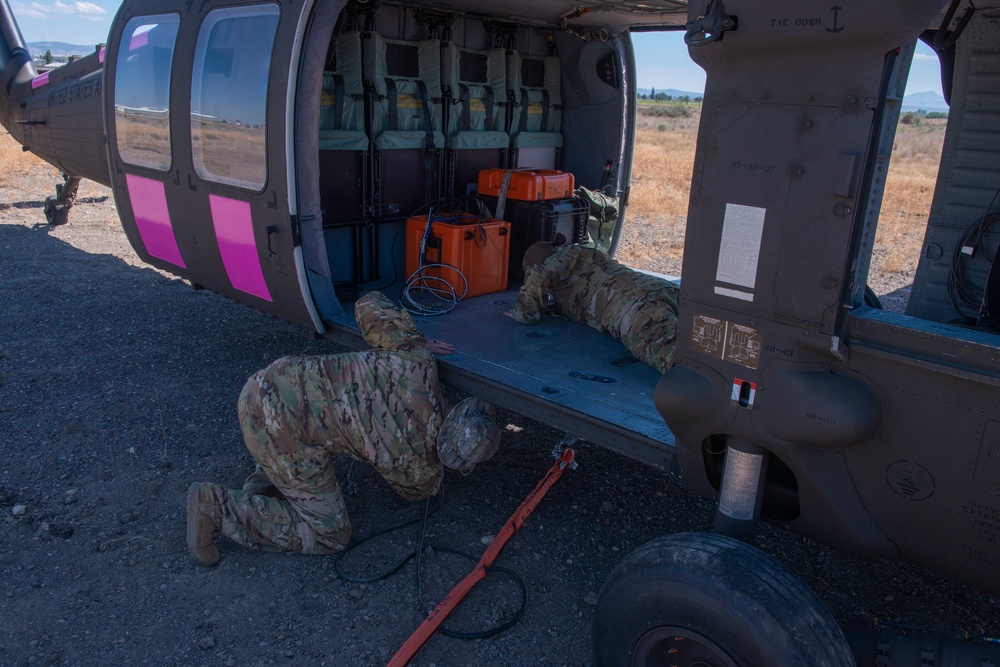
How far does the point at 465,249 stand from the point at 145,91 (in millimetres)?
2590

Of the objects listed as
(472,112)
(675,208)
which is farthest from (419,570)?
(675,208)

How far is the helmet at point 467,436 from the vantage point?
3467 mm

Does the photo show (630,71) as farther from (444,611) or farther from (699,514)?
(444,611)

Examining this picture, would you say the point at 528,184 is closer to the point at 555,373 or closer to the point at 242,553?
the point at 555,373

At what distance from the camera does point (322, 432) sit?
3592 millimetres

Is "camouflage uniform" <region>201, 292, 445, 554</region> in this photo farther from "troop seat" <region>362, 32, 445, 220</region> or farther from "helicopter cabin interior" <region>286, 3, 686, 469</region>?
"troop seat" <region>362, 32, 445, 220</region>

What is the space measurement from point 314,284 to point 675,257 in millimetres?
7073

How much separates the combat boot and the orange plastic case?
336cm

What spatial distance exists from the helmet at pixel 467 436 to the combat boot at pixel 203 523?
1100 millimetres

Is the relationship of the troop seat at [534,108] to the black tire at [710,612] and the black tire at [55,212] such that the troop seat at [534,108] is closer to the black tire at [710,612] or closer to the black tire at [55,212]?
the black tire at [710,612]

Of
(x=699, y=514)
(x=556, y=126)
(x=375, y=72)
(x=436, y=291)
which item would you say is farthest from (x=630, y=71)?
(x=699, y=514)

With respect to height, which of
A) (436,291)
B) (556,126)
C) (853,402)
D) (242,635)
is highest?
(556,126)

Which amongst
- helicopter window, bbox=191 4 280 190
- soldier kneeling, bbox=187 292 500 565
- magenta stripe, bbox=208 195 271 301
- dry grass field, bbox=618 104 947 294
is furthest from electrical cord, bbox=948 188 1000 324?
dry grass field, bbox=618 104 947 294

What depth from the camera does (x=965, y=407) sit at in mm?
2111
